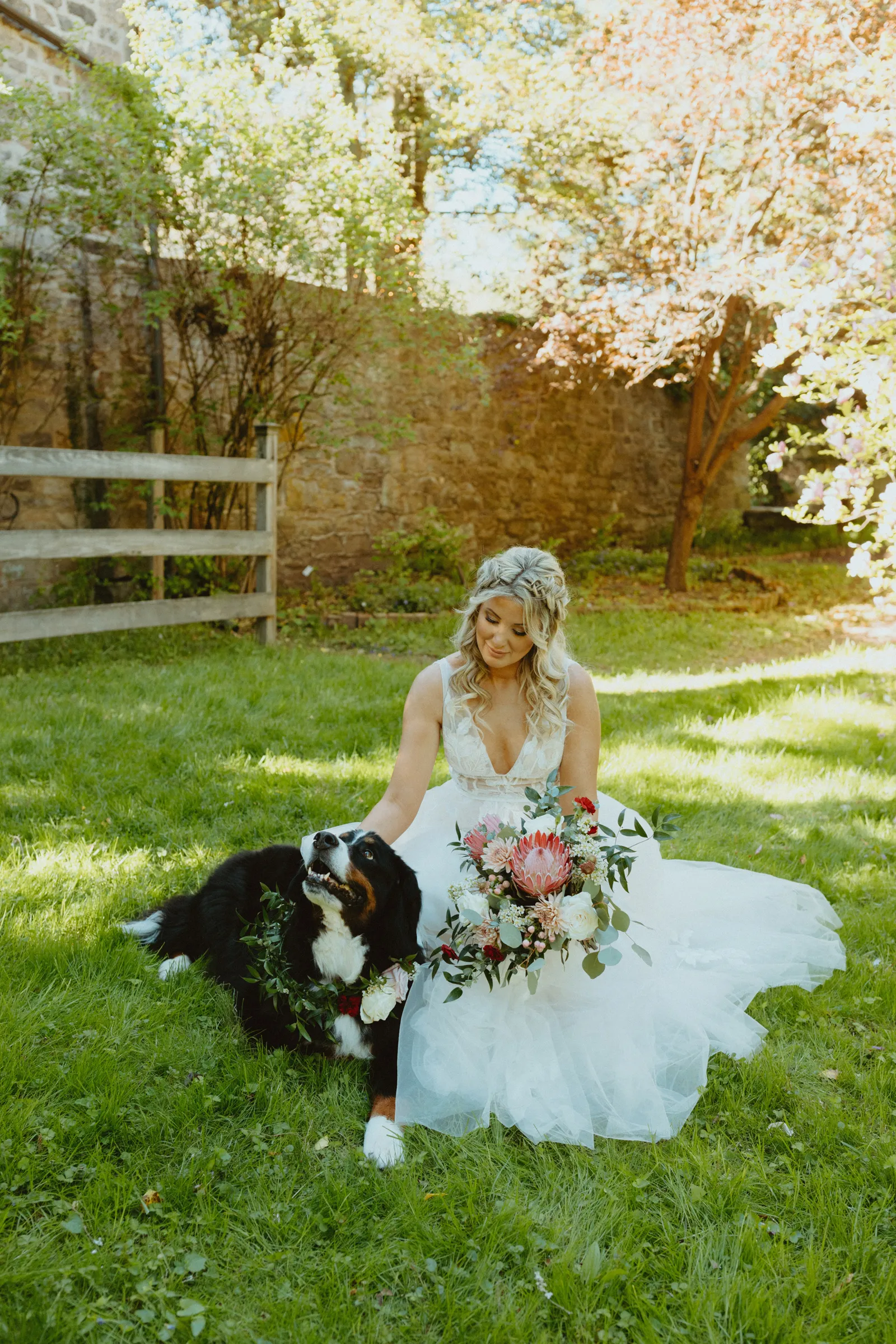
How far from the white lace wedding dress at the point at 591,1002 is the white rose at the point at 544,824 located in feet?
0.72

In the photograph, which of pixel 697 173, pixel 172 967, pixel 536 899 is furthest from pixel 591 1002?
pixel 697 173

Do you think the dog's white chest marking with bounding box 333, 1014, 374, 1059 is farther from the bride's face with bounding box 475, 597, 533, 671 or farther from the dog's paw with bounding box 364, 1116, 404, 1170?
the bride's face with bounding box 475, 597, 533, 671

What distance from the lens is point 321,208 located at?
7.04m

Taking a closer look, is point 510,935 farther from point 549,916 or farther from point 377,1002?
point 377,1002

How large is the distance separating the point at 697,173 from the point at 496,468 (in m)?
4.17

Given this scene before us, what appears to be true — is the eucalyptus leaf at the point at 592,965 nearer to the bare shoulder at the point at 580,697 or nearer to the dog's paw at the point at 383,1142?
the dog's paw at the point at 383,1142

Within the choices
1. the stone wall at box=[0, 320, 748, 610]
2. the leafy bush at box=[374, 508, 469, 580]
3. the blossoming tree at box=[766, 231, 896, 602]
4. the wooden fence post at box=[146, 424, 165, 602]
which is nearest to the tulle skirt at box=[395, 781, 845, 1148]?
the blossoming tree at box=[766, 231, 896, 602]

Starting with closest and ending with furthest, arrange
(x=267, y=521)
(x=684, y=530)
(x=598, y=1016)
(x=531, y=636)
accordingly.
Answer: (x=598, y=1016) → (x=531, y=636) → (x=267, y=521) → (x=684, y=530)

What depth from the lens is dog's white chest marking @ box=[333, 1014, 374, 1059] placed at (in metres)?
2.52

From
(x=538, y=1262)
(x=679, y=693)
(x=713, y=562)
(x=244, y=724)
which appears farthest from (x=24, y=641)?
(x=713, y=562)

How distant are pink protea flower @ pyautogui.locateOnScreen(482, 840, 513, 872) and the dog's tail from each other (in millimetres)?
1045

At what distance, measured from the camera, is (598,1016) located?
2.60 m

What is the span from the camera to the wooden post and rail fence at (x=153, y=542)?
6.02 m

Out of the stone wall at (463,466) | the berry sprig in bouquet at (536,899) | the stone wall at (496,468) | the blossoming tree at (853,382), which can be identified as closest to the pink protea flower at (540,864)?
the berry sprig in bouquet at (536,899)
